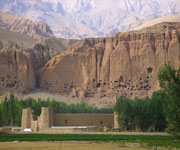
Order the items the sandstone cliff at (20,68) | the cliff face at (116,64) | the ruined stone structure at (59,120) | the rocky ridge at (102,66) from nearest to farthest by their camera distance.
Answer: the ruined stone structure at (59,120) → the cliff face at (116,64) → the rocky ridge at (102,66) → the sandstone cliff at (20,68)

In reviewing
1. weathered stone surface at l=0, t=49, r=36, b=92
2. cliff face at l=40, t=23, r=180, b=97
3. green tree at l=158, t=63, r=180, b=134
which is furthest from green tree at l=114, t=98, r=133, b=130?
weathered stone surface at l=0, t=49, r=36, b=92

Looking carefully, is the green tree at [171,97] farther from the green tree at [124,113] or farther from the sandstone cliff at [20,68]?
the sandstone cliff at [20,68]

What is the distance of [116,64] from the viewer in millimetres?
144750

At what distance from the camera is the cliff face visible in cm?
14150

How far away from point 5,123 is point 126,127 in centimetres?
3297

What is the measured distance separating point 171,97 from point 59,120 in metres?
26.3


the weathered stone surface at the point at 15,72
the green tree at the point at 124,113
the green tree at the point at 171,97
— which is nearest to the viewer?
the green tree at the point at 171,97

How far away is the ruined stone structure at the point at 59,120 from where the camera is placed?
243 feet

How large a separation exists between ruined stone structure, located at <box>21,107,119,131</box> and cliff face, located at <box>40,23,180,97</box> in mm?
58431

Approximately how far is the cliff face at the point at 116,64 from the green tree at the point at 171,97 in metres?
81.0

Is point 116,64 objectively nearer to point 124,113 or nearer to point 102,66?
point 102,66

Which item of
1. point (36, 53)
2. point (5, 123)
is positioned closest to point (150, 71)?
point (36, 53)

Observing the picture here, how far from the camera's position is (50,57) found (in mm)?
162875

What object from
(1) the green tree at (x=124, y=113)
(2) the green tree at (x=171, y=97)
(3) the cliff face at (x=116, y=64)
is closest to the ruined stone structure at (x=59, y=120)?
(1) the green tree at (x=124, y=113)
